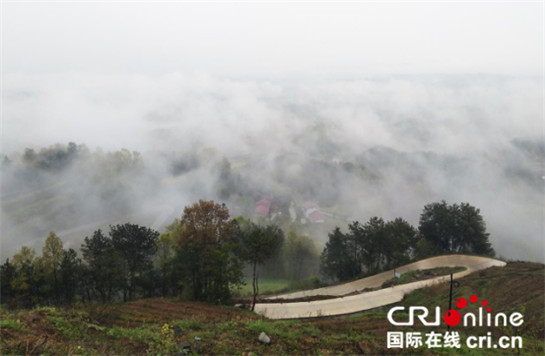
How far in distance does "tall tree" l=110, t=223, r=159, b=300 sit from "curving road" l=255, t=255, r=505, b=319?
997 cm

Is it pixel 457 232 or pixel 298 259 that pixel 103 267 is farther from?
pixel 457 232

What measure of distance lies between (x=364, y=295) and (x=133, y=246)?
1778 centimetres

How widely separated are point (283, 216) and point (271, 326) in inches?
3029

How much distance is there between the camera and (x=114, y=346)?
920 centimetres

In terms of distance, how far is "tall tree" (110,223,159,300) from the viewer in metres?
25.5

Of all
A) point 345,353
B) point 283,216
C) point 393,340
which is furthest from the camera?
point 283,216

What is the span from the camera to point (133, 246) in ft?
85.2

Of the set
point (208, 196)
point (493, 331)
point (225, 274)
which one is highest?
point (208, 196)

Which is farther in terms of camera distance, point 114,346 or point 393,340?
point 393,340

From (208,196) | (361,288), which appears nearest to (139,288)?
(361,288)

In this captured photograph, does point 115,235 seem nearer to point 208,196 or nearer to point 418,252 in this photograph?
point 418,252

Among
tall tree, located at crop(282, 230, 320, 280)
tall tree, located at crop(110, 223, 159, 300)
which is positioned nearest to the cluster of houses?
tall tree, located at crop(282, 230, 320, 280)

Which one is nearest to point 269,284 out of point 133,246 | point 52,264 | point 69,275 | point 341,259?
point 341,259

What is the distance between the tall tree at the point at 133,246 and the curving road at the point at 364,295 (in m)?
9.97
